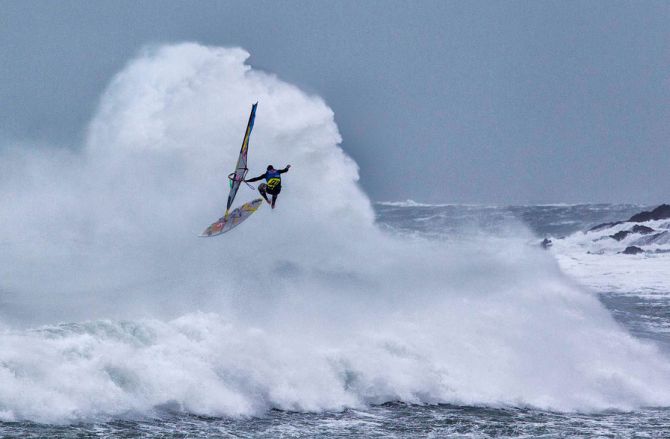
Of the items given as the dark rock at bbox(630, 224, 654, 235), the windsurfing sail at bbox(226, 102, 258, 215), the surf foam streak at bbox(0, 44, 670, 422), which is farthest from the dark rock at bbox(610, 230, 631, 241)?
the windsurfing sail at bbox(226, 102, 258, 215)

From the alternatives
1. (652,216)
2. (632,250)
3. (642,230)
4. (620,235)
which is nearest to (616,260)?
(632,250)

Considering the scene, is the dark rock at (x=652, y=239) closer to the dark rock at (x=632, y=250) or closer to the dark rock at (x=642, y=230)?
the dark rock at (x=642, y=230)

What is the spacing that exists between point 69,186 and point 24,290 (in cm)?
1081

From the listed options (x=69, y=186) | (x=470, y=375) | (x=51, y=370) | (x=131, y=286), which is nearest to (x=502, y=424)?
(x=470, y=375)

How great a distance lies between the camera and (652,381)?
19.7 m

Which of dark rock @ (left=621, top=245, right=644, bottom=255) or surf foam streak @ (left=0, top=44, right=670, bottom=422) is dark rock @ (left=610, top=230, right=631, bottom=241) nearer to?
dark rock @ (left=621, top=245, right=644, bottom=255)

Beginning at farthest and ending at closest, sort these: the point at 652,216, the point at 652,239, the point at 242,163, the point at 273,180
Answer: the point at 652,216, the point at 652,239, the point at 242,163, the point at 273,180

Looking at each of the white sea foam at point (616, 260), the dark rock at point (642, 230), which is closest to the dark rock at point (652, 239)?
the white sea foam at point (616, 260)

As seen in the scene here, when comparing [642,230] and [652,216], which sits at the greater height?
[652,216]

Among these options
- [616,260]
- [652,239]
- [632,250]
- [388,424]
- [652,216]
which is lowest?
[388,424]

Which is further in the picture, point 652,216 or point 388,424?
point 652,216

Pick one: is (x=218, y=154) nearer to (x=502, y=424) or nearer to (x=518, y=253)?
(x=518, y=253)

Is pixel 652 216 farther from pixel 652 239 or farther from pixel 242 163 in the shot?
pixel 242 163

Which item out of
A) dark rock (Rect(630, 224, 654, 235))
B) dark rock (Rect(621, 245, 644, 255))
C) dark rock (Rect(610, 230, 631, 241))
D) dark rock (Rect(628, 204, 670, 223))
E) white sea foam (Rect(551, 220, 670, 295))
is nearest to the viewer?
white sea foam (Rect(551, 220, 670, 295))
